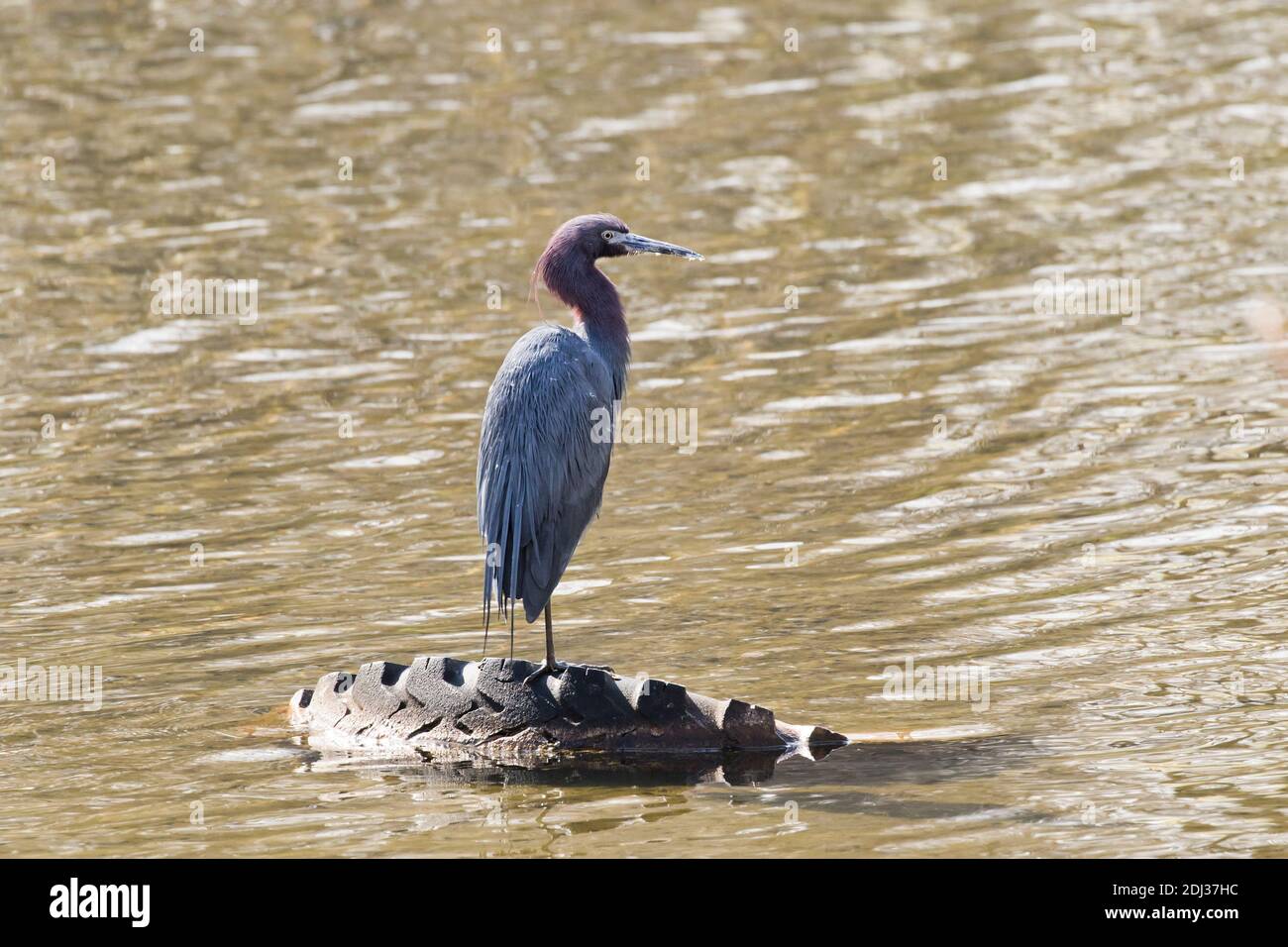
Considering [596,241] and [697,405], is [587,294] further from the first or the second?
[697,405]

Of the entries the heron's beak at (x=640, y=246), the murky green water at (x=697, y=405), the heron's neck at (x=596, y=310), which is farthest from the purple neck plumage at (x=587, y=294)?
the murky green water at (x=697, y=405)

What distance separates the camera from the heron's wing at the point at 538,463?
953cm

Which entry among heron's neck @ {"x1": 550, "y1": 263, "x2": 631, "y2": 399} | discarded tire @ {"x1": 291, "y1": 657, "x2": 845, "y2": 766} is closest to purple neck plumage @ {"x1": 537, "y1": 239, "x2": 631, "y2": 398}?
heron's neck @ {"x1": 550, "y1": 263, "x2": 631, "y2": 399}

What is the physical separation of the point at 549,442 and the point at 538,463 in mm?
119

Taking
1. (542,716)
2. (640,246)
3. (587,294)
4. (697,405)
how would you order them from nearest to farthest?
(542,716)
(587,294)
(640,246)
(697,405)

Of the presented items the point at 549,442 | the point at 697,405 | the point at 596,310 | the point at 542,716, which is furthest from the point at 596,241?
the point at 697,405

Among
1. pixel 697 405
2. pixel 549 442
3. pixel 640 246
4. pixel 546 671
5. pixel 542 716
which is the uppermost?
pixel 640 246

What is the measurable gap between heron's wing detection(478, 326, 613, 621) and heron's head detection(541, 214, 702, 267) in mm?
485

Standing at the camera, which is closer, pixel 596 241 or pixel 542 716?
pixel 542 716

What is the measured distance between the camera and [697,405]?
15500 millimetres

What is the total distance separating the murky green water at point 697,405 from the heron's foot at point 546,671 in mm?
487

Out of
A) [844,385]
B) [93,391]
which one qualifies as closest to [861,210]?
[844,385]

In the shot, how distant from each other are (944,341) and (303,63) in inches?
524

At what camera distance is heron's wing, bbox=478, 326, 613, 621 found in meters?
9.53
